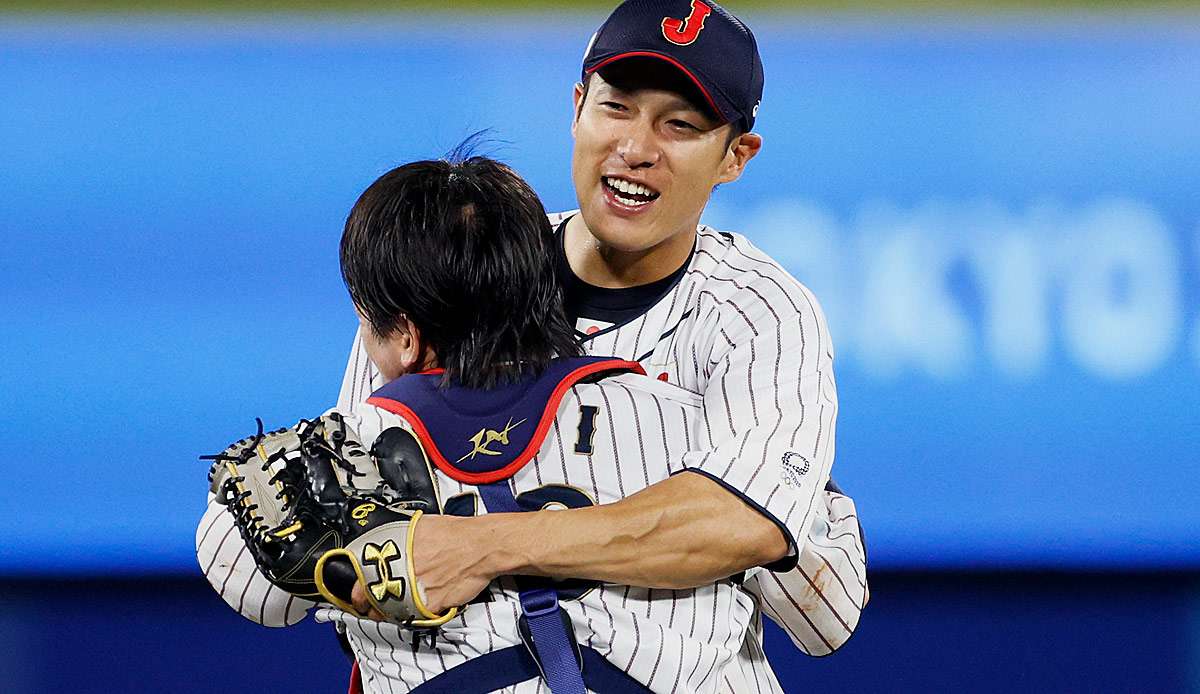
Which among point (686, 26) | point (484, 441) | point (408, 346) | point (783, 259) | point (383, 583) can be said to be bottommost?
point (383, 583)

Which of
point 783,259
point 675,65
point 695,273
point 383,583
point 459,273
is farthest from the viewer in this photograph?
point 783,259

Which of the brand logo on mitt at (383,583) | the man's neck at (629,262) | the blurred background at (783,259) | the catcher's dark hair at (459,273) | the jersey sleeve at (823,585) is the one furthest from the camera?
the blurred background at (783,259)

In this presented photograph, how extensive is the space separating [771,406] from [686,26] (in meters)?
0.46

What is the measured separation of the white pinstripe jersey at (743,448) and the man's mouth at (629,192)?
114 millimetres

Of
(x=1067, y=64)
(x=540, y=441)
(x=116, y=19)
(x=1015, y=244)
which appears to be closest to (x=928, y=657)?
(x=1015, y=244)

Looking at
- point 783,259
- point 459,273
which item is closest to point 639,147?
point 459,273

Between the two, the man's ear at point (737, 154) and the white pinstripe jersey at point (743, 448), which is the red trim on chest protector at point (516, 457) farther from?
the man's ear at point (737, 154)

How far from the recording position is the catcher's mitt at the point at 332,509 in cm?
124

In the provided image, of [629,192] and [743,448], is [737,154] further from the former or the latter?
[743,448]

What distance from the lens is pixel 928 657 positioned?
3326 mm

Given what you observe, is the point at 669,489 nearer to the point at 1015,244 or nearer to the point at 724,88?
the point at 724,88

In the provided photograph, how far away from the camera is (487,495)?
132 cm

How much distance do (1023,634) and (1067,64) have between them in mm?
1385

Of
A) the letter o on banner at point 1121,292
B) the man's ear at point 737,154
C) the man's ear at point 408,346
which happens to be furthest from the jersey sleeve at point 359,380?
the letter o on banner at point 1121,292
